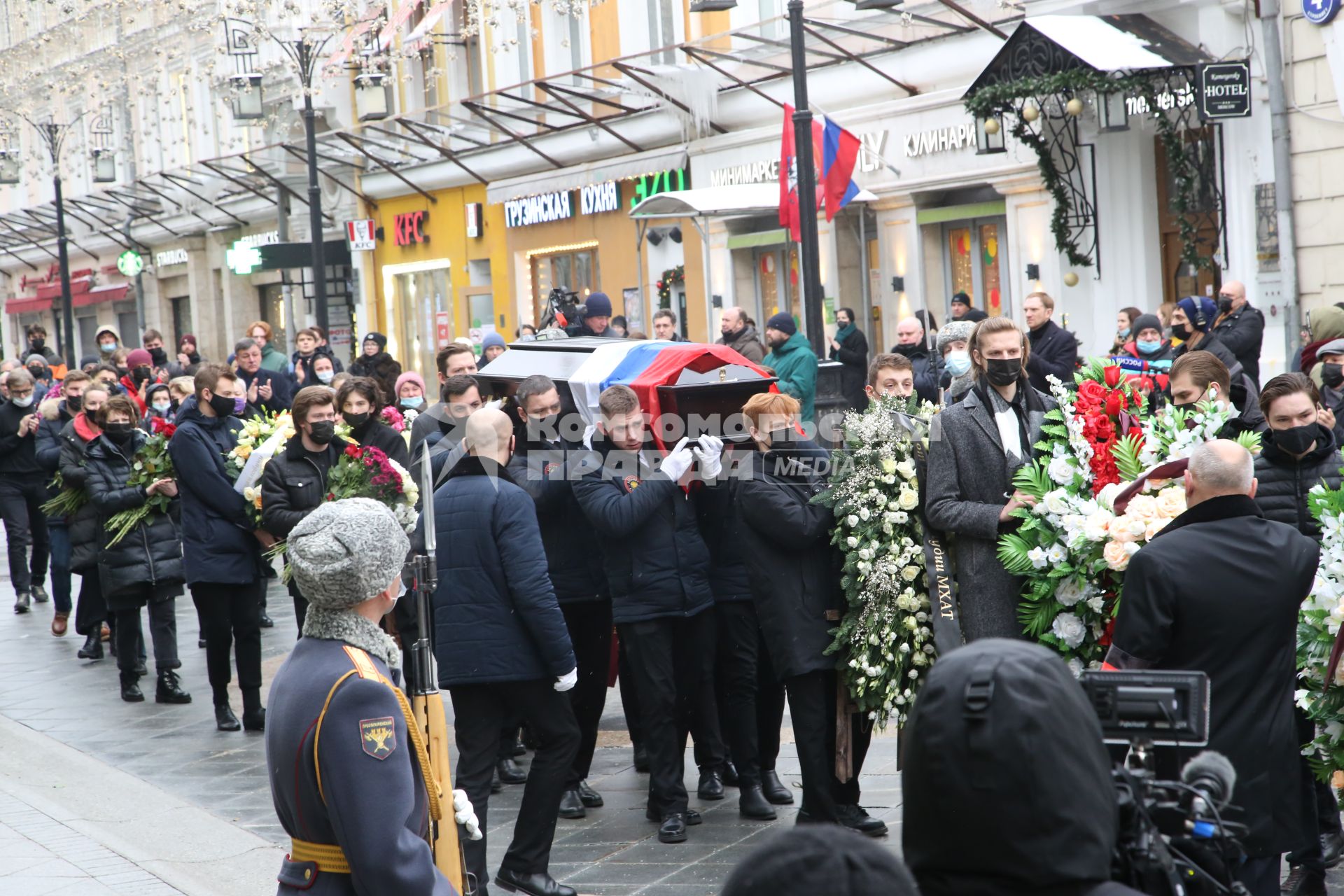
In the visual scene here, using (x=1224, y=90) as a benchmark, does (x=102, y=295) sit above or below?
above

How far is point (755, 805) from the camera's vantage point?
681cm

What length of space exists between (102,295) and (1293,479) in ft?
150

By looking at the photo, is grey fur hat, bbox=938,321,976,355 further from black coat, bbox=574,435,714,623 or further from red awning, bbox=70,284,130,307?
red awning, bbox=70,284,130,307

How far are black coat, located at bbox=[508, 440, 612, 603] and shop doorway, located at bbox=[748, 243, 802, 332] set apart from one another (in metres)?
14.9

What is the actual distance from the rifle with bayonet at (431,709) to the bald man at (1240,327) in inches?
329

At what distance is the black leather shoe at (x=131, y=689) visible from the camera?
32.7 ft

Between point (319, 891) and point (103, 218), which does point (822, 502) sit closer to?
point (319, 891)

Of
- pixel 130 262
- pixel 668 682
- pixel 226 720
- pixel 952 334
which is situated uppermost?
pixel 130 262

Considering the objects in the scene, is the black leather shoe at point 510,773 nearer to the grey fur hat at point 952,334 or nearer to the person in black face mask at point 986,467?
the person in black face mask at point 986,467

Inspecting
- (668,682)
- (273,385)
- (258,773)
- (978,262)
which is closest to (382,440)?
(258,773)

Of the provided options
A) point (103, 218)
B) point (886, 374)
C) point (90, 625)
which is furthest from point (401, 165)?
point (886, 374)

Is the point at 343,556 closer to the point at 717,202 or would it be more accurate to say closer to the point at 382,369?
the point at 382,369

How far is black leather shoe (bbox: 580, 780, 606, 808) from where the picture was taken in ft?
23.7

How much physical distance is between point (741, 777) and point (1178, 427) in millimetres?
2394
